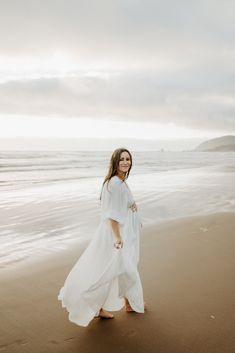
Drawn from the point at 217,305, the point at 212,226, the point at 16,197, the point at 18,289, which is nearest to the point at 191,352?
the point at 217,305

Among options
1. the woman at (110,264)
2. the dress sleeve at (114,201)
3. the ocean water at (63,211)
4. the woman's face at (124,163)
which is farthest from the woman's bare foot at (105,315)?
the ocean water at (63,211)

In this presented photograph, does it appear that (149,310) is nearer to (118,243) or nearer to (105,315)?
(105,315)

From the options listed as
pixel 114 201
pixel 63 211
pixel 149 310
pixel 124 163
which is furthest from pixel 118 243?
pixel 63 211

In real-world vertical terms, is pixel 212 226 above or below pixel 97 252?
below

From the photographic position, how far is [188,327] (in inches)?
139

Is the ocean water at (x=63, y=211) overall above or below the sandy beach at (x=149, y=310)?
above

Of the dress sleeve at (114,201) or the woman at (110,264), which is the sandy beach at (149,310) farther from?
the dress sleeve at (114,201)

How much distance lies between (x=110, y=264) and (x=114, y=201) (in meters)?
0.66

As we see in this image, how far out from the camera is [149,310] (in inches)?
156

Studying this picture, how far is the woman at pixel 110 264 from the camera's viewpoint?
3.39 meters

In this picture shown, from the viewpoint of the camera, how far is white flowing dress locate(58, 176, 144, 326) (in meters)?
3.39

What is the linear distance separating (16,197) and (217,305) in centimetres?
1009

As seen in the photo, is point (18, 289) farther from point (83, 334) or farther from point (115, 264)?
point (115, 264)

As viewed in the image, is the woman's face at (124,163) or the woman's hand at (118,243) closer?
the woman's hand at (118,243)
